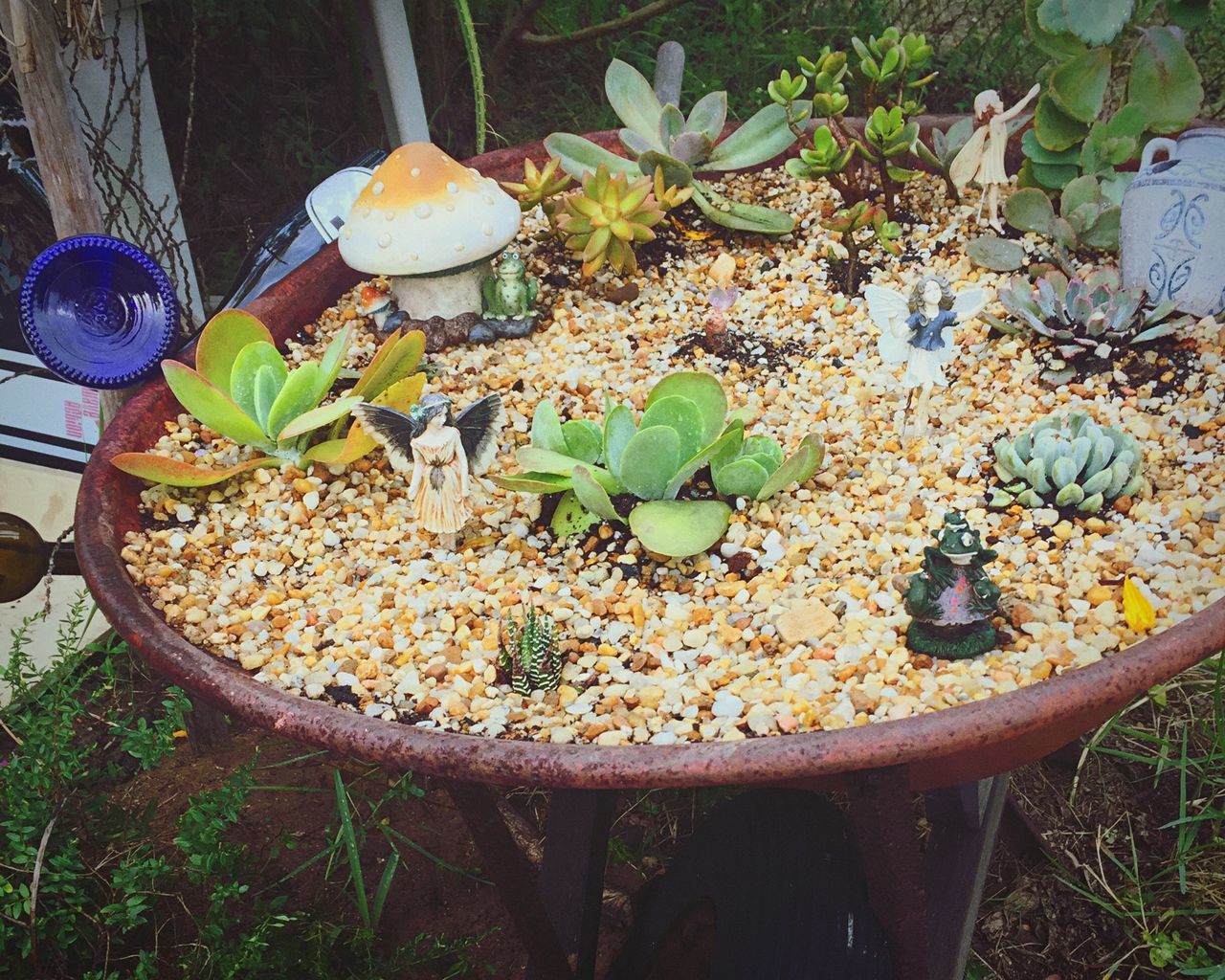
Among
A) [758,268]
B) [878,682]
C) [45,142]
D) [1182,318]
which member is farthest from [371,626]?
[1182,318]

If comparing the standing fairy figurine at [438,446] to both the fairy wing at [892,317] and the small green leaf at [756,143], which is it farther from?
the small green leaf at [756,143]

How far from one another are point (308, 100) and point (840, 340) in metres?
1.61

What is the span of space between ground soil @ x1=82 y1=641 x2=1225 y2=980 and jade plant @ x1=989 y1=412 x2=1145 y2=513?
2.06 ft

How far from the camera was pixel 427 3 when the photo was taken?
2293mm

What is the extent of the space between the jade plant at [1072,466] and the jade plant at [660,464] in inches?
8.3

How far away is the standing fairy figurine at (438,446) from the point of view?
3.42 ft

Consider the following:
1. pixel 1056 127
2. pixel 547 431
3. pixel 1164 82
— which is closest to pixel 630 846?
pixel 547 431

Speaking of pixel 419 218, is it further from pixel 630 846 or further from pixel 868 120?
pixel 630 846

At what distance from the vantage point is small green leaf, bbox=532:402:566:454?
118 cm

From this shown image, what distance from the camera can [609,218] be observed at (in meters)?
1.44

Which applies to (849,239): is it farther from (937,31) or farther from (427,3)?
(937,31)

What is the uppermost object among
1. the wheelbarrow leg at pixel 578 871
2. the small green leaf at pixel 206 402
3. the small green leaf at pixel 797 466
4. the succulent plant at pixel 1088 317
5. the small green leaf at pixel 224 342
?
the small green leaf at pixel 224 342

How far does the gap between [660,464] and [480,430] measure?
0.19 meters

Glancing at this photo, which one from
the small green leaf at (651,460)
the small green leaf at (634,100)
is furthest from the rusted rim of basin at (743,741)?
the small green leaf at (634,100)
